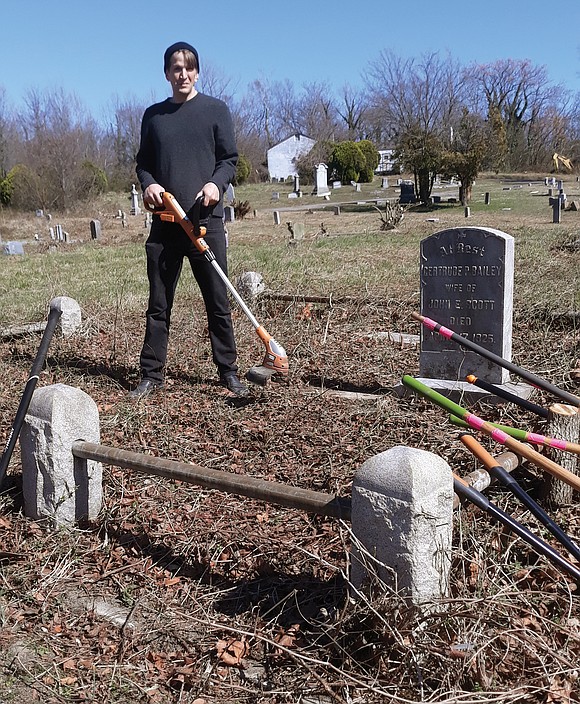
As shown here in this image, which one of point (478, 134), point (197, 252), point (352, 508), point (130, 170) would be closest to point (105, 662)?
point (352, 508)

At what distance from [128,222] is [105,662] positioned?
2899 cm

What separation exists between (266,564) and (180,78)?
351 cm

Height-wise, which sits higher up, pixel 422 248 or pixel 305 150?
pixel 305 150

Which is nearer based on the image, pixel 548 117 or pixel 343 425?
pixel 343 425

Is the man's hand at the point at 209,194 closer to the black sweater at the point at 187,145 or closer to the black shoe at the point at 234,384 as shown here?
the black sweater at the point at 187,145

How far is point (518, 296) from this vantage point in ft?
27.5

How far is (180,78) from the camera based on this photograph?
531cm

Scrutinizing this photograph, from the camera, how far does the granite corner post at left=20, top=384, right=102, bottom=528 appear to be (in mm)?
3592

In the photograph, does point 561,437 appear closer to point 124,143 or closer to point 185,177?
point 185,177

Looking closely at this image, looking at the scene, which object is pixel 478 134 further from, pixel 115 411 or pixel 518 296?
pixel 115 411

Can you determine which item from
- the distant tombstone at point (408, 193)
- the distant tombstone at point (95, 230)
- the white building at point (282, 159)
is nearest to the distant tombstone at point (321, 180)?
the distant tombstone at point (408, 193)

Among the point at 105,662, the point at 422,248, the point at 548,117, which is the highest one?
the point at 548,117

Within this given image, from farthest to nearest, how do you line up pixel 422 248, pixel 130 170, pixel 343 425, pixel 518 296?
pixel 130 170 < pixel 518 296 < pixel 422 248 < pixel 343 425

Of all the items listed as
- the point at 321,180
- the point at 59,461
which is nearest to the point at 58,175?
the point at 321,180
